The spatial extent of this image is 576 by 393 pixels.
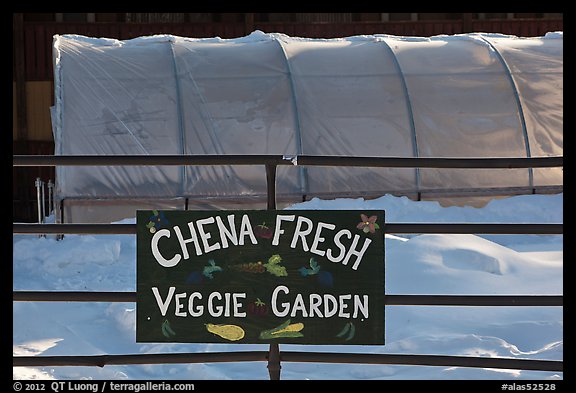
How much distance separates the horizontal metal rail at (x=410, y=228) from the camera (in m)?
4.35

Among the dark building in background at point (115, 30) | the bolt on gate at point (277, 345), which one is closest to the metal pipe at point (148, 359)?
the bolt on gate at point (277, 345)

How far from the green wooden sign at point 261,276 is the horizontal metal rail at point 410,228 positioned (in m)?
0.09

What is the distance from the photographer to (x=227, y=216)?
433cm

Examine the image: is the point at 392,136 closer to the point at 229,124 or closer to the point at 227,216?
the point at 229,124

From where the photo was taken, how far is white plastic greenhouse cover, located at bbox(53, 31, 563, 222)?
14.1 m

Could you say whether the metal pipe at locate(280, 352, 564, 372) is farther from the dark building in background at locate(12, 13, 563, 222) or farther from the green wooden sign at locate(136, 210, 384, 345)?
the dark building in background at locate(12, 13, 563, 222)

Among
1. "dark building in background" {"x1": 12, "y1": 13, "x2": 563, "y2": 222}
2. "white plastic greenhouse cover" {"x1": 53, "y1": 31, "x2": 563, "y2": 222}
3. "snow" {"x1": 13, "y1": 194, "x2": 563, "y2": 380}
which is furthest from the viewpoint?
"dark building in background" {"x1": 12, "y1": 13, "x2": 563, "y2": 222}

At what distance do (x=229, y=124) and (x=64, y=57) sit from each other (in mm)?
3155

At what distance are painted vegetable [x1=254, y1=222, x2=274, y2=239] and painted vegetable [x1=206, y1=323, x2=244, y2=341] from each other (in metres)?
0.49

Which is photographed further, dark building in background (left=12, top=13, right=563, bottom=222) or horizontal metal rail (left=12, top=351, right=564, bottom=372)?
dark building in background (left=12, top=13, right=563, bottom=222)

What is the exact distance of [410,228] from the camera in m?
4.38

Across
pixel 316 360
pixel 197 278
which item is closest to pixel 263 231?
pixel 197 278

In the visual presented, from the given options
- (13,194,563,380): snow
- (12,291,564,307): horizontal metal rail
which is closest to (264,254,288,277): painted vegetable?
(12,291,564,307): horizontal metal rail
